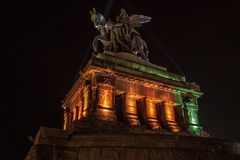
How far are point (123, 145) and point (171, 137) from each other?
2.37m

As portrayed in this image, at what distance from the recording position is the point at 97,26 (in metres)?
27.5

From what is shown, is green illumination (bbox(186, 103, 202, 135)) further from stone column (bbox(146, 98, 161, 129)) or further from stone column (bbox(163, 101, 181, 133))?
stone column (bbox(146, 98, 161, 129))

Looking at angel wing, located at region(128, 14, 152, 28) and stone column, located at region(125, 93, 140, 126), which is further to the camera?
angel wing, located at region(128, 14, 152, 28)

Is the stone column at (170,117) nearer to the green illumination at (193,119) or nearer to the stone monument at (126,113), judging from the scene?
the stone monument at (126,113)

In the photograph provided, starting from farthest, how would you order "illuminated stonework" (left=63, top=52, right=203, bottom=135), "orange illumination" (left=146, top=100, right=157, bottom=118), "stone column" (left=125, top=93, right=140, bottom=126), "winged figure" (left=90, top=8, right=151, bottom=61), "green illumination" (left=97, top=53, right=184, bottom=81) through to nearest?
"winged figure" (left=90, top=8, right=151, bottom=61) < "green illumination" (left=97, top=53, right=184, bottom=81) < "orange illumination" (left=146, top=100, right=157, bottom=118) < "stone column" (left=125, top=93, right=140, bottom=126) < "illuminated stonework" (left=63, top=52, right=203, bottom=135)

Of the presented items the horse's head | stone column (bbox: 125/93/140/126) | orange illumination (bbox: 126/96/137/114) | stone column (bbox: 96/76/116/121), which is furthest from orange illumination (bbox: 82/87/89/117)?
the horse's head

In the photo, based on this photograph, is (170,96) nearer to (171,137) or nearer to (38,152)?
(171,137)

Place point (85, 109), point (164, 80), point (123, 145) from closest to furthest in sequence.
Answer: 1. point (123, 145)
2. point (85, 109)
3. point (164, 80)

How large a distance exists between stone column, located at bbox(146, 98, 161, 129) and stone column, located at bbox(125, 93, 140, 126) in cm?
127

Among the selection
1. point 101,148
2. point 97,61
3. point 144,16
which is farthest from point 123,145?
point 144,16

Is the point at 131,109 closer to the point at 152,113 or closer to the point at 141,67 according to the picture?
the point at 152,113

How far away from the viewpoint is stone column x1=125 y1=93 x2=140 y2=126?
2031 centimetres

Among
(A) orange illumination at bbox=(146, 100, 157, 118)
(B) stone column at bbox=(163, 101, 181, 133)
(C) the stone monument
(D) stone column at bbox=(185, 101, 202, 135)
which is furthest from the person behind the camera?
(D) stone column at bbox=(185, 101, 202, 135)

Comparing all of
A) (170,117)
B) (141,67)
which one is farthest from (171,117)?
(141,67)
